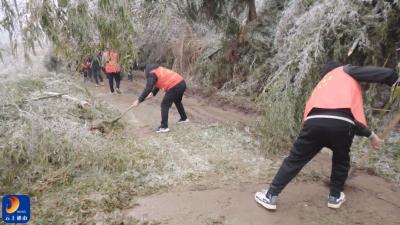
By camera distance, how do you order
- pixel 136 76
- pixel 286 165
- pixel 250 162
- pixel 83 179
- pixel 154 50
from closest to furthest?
pixel 286 165 → pixel 83 179 → pixel 250 162 → pixel 154 50 → pixel 136 76

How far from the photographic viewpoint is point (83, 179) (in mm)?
3889

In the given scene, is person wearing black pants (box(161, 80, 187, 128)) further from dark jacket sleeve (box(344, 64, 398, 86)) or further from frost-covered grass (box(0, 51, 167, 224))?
dark jacket sleeve (box(344, 64, 398, 86))

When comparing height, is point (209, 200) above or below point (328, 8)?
below

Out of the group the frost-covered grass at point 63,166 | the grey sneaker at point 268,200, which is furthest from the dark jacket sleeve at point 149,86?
the grey sneaker at point 268,200

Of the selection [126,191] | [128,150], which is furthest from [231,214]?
[128,150]

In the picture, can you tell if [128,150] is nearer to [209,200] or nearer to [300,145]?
[209,200]

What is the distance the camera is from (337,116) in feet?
9.34

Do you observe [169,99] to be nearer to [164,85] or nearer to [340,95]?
[164,85]

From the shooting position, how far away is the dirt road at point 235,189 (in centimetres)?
314

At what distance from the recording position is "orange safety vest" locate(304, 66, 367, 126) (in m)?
2.84

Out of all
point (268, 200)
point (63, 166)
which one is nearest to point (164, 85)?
point (63, 166)

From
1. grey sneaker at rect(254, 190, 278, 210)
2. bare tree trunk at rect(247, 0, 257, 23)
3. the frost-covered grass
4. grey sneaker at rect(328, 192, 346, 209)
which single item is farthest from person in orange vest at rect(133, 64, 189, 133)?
bare tree trunk at rect(247, 0, 257, 23)

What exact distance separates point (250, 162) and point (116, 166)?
166 centimetres

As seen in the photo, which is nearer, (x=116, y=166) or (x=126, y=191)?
(x=126, y=191)
